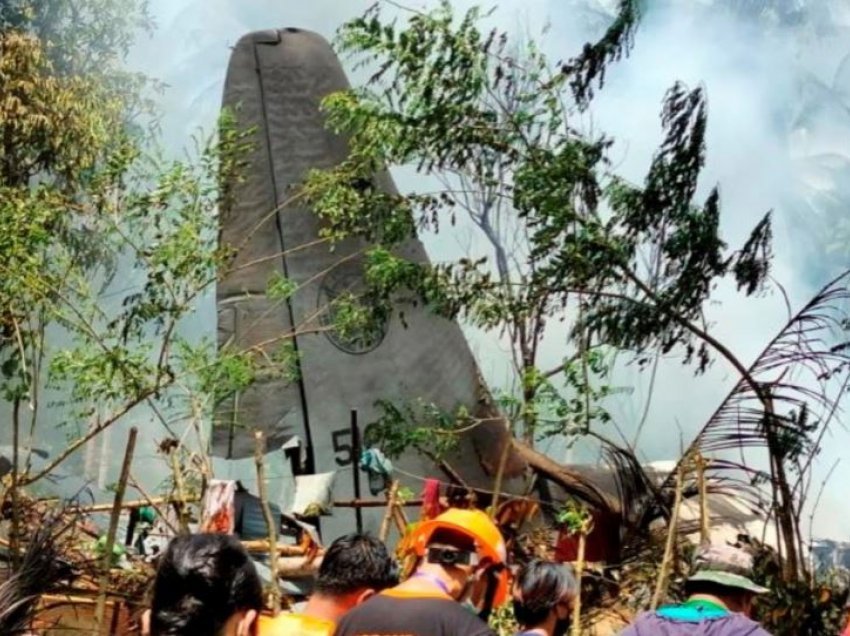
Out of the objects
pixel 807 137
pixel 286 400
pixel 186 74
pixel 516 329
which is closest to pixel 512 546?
pixel 516 329

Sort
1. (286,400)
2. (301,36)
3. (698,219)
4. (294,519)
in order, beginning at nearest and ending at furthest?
1. (294,519)
2. (698,219)
3. (286,400)
4. (301,36)

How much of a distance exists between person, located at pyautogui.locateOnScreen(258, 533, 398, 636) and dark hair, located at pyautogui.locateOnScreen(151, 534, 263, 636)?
34.5 inches

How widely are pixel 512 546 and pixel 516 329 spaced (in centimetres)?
458

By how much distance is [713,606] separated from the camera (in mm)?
3166

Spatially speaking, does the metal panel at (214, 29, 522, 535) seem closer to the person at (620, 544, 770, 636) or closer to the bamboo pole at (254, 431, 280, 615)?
the bamboo pole at (254, 431, 280, 615)

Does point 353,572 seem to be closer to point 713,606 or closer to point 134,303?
point 713,606

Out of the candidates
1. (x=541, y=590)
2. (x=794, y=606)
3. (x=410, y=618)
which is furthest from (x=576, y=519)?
(x=410, y=618)

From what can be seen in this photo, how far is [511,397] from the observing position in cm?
1077

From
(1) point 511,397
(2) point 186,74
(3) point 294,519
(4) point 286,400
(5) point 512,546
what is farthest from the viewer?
(2) point 186,74

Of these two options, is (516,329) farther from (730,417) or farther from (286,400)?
(730,417)

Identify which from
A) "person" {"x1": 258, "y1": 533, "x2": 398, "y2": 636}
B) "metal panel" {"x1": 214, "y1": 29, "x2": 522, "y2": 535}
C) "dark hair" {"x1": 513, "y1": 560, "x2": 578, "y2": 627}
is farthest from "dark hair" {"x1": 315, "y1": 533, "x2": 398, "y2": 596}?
"metal panel" {"x1": 214, "y1": 29, "x2": 522, "y2": 535}

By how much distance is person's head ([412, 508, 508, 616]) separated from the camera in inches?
125

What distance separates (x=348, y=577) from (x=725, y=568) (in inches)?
35.9

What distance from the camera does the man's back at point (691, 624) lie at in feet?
10.0
